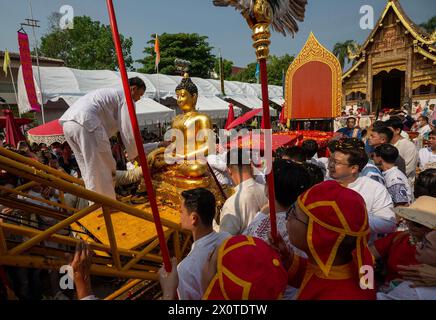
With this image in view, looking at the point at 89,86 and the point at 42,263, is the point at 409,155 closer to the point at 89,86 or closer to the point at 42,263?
the point at 42,263

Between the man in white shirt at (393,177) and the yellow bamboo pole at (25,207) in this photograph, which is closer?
the yellow bamboo pole at (25,207)

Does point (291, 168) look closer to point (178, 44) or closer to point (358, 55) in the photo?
point (358, 55)

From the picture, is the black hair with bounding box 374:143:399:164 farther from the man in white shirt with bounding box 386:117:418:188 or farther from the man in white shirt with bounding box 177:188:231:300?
the man in white shirt with bounding box 177:188:231:300

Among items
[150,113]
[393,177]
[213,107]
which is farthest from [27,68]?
[393,177]

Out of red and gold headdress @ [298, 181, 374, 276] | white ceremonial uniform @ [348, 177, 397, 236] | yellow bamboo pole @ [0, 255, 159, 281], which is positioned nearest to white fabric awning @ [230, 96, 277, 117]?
white ceremonial uniform @ [348, 177, 397, 236]

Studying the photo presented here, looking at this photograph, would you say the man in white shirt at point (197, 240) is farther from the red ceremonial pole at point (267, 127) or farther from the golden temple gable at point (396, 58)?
the golden temple gable at point (396, 58)

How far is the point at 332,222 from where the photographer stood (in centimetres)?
111

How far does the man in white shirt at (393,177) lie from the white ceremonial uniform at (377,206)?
0.59 m

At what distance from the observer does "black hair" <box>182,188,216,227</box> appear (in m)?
1.69

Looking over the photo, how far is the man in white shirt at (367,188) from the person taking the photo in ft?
6.82

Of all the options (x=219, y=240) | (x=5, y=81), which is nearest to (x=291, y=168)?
(x=219, y=240)

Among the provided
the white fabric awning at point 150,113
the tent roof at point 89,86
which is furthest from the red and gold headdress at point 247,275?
the tent roof at point 89,86

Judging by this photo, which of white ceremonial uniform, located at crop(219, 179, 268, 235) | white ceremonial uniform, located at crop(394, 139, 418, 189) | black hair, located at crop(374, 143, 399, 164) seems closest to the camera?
white ceremonial uniform, located at crop(219, 179, 268, 235)

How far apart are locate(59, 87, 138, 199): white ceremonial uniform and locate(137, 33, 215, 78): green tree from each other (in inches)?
929
